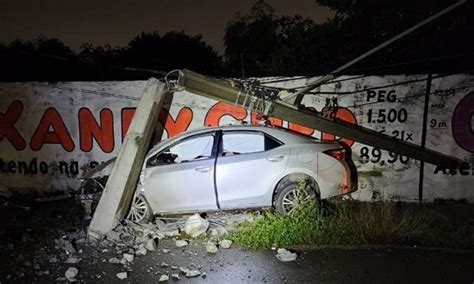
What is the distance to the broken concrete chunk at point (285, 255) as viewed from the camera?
6.18m

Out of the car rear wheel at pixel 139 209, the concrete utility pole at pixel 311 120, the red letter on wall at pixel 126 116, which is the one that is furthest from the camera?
the red letter on wall at pixel 126 116

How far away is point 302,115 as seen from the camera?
848 cm

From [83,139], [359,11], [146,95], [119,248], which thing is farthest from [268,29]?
[119,248]

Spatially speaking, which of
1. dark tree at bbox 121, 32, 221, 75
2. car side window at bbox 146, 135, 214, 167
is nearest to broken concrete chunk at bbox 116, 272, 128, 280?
car side window at bbox 146, 135, 214, 167

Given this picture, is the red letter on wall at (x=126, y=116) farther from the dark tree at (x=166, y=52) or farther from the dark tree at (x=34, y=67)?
the dark tree at (x=166, y=52)

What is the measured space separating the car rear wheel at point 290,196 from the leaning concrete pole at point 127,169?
7.72ft

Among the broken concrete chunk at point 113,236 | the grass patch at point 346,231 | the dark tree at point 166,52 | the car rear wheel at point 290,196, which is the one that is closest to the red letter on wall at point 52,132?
the broken concrete chunk at point 113,236

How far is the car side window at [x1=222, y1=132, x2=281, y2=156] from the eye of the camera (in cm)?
775

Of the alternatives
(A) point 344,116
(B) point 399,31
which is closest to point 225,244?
(A) point 344,116

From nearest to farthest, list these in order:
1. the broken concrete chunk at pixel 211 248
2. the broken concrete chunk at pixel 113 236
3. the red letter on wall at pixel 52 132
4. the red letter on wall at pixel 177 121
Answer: the broken concrete chunk at pixel 211 248 < the broken concrete chunk at pixel 113 236 < the red letter on wall at pixel 177 121 < the red letter on wall at pixel 52 132

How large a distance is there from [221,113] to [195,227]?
3273mm

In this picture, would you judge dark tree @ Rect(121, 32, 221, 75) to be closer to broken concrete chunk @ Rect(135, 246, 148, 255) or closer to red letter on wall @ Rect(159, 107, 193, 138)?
red letter on wall @ Rect(159, 107, 193, 138)

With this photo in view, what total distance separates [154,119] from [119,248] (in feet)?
7.65

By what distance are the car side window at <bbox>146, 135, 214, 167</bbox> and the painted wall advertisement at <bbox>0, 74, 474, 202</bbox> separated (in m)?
1.92
